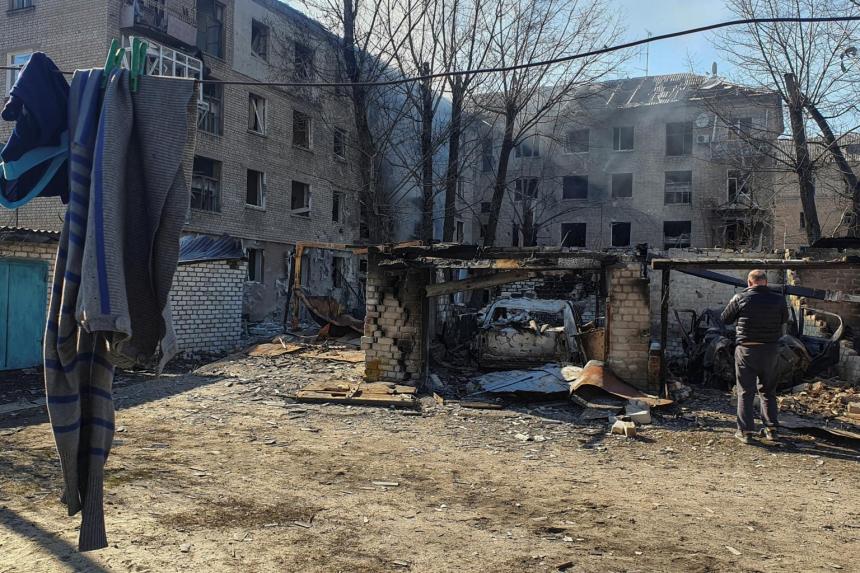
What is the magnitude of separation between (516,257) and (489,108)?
10.6 metres

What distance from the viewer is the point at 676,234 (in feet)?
120

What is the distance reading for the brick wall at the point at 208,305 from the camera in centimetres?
1420

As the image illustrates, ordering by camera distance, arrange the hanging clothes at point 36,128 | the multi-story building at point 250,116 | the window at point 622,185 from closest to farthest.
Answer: the hanging clothes at point 36,128
the multi-story building at point 250,116
the window at point 622,185

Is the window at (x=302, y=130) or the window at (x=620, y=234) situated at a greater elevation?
the window at (x=302, y=130)

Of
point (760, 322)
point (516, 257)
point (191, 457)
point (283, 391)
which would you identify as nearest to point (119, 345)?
point (191, 457)

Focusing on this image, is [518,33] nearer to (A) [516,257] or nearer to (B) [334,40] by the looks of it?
(B) [334,40]

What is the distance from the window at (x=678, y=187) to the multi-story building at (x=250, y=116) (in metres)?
19.9

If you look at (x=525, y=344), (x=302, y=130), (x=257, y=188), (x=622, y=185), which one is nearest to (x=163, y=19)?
(x=257, y=188)

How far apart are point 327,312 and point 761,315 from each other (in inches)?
472

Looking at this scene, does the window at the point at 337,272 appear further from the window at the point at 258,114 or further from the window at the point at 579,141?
the window at the point at 579,141

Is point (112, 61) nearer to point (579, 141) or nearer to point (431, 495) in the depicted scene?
point (431, 495)

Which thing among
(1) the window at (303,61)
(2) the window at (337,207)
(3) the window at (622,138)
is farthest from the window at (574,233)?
(1) the window at (303,61)

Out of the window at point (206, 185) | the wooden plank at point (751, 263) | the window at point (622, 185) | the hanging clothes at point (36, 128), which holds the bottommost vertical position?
the wooden plank at point (751, 263)

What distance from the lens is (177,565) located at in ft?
11.8
